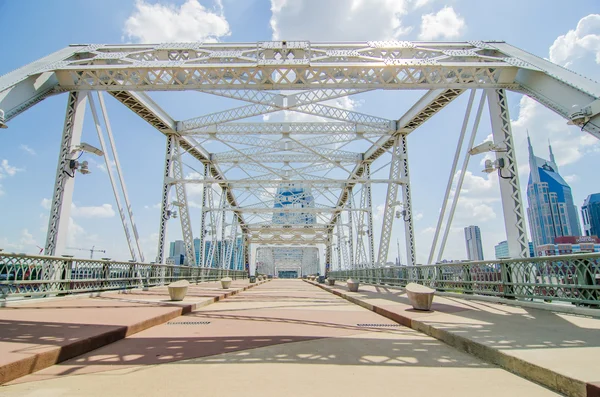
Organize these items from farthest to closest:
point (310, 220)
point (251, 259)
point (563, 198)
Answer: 1. point (563, 198)
2. point (251, 259)
3. point (310, 220)

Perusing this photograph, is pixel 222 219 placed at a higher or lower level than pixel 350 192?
lower

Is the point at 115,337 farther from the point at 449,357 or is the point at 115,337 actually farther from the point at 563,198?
the point at 563,198

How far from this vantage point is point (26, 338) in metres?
4.50

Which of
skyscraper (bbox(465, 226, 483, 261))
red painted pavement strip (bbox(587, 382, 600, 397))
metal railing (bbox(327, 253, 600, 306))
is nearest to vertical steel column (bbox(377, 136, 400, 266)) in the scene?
metal railing (bbox(327, 253, 600, 306))

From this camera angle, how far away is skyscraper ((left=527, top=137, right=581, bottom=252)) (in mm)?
85062

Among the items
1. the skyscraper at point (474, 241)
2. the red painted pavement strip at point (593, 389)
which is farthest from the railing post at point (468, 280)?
the skyscraper at point (474, 241)

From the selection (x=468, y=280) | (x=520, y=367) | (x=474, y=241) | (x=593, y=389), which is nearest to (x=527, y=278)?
(x=468, y=280)

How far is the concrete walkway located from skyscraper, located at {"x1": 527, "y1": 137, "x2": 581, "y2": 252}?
9195cm

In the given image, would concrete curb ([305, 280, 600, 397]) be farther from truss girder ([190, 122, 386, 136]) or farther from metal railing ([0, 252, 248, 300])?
truss girder ([190, 122, 386, 136])

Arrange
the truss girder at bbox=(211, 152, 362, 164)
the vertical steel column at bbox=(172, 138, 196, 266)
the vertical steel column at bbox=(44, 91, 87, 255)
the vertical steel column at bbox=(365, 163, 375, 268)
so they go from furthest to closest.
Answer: the truss girder at bbox=(211, 152, 362, 164)
the vertical steel column at bbox=(365, 163, 375, 268)
the vertical steel column at bbox=(172, 138, 196, 266)
the vertical steel column at bbox=(44, 91, 87, 255)

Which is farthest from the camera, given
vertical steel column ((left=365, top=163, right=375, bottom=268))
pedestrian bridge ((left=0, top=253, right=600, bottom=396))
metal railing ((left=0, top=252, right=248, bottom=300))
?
vertical steel column ((left=365, top=163, right=375, bottom=268))

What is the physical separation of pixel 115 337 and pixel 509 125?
12739 millimetres

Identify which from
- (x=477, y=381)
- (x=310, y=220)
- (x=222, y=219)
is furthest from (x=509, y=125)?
(x=310, y=220)

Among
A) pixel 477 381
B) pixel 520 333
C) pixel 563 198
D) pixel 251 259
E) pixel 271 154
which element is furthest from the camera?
pixel 563 198
